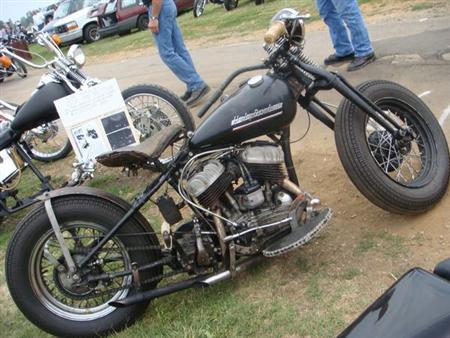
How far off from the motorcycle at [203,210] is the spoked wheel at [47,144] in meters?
3.49

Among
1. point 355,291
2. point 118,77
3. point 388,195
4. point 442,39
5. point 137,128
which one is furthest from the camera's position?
point 118,77

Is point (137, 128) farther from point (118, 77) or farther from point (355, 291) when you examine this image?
point (118, 77)

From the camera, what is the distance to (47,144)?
6.82 metres

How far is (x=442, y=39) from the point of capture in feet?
20.7

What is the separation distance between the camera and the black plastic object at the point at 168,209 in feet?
10.2

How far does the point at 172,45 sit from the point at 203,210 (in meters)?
3.79

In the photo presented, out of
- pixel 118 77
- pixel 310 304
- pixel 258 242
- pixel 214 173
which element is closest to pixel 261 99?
pixel 214 173

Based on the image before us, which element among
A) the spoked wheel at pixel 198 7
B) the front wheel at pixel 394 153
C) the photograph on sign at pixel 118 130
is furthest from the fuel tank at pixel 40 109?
the spoked wheel at pixel 198 7

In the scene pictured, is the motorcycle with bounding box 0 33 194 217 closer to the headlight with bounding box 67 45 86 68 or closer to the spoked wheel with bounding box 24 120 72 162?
the headlight with bounding box 67 45 86 68

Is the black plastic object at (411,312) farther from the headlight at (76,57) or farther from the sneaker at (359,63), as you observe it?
the sneaker at (359,63)

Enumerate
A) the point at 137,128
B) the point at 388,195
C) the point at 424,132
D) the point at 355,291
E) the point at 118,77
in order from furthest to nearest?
the point at 118,77 → the point at 137,128 → the point at 424,132 → the point at 388,195 → the point at 355,291

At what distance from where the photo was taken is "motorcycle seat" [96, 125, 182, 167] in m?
2.99

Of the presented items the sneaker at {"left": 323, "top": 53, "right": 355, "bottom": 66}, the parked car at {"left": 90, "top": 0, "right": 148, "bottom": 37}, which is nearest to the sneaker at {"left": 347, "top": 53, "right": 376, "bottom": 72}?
the sneaker at {"left": 323, "top": 53, "right": 355, "bottom": 66}

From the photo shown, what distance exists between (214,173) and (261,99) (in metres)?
0.47
